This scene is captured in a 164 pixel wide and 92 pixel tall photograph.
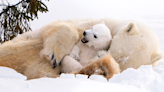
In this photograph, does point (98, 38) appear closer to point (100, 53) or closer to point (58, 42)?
point (100, 53)

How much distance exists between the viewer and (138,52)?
2.19 metres

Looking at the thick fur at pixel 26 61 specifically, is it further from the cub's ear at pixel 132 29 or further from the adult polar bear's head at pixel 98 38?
the cub's ear at pixel 132 29

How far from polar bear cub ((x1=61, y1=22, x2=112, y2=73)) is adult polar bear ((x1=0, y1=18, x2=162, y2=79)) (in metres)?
0.08

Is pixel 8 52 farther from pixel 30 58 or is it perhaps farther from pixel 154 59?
pixel 154 59

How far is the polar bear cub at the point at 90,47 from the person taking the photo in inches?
88.6

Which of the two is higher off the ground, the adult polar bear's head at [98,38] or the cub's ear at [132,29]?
the cub's ear at [132,29]

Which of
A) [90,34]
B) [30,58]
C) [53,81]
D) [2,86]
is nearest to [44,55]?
[30,58]

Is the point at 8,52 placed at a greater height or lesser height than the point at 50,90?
lesser

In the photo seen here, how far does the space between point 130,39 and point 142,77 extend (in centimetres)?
85

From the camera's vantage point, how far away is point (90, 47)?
2389mm

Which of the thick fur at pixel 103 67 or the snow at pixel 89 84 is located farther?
the thick fur at pixel 103 67

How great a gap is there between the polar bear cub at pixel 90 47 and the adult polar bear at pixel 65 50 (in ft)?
0.25

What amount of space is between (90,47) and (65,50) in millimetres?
330

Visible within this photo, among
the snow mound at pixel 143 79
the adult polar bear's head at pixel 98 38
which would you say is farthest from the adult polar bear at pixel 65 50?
the snow mound at pixel 143 79
